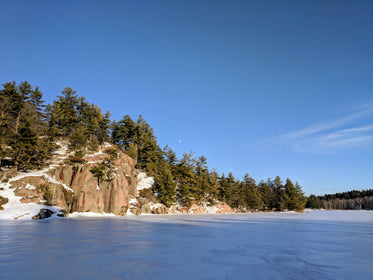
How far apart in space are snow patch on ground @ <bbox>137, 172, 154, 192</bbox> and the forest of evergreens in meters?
1.40

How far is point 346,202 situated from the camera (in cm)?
14188

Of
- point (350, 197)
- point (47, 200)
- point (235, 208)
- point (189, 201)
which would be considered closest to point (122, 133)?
point (189, 201)

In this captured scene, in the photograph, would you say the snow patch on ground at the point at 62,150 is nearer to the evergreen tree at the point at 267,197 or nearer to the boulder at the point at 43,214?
the boulder at the point at 43,214

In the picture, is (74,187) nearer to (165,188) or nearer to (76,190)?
(76,190)

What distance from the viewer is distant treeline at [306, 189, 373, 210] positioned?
417 ft

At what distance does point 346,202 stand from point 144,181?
15789cm

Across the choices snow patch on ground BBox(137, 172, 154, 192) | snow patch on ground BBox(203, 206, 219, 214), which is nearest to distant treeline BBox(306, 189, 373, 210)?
snow patch on ground BBox(203, 206, 219, 214)

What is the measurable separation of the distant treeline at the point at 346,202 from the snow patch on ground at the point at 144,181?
119 meters

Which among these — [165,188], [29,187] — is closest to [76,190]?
[29,187]

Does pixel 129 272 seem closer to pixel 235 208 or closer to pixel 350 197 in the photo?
pixel 235 208

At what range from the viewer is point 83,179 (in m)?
32.4

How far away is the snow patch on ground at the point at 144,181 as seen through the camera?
44.6 metres

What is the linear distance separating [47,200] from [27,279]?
84.6ft

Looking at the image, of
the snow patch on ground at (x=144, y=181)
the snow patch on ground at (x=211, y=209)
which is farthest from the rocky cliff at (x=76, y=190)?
the snow patch on ground at (x=211, y=209)
